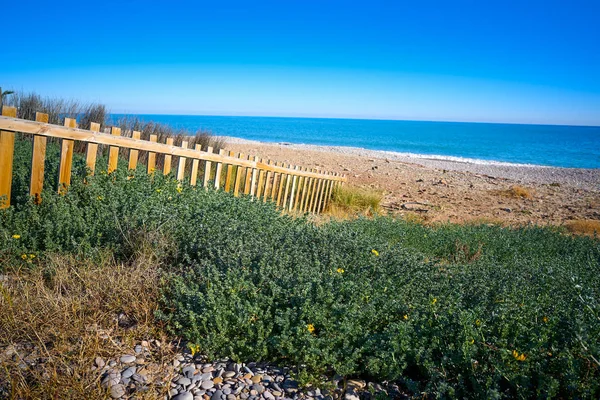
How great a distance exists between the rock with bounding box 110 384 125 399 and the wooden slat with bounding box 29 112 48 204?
10.1 ft

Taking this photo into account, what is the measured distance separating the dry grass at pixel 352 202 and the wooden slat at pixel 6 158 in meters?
6.59

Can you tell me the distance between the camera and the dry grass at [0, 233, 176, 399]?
2303 mm

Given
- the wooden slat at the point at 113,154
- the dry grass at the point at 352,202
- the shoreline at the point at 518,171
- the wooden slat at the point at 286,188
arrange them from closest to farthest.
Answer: the wooden slat at the point at 113,154, the wooden slat at the point at 286,188, the dry grass at the point at 352,202, the shoreline at the point at 518,171

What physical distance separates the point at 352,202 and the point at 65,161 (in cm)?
695

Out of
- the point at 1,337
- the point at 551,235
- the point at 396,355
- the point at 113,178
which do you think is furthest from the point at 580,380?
the point at 551,235

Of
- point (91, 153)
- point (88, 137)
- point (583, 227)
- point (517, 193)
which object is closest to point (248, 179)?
point (91, 153)

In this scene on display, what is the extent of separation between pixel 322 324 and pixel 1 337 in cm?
197

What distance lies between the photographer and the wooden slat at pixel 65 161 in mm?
4820

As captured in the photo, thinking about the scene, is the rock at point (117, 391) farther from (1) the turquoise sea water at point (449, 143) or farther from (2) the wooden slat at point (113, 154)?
(1) the turquoise sea water at point (449, 143)

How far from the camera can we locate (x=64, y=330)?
8.87ft

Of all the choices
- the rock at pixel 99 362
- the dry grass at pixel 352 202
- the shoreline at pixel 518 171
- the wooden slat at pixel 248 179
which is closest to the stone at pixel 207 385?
the rock at pixel 99 362

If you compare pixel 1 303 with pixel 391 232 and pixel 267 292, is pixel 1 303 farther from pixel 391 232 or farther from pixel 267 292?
pixel 391 232

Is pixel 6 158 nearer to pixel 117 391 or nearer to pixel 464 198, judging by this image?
pixel 117 391

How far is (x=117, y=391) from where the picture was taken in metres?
2.33
